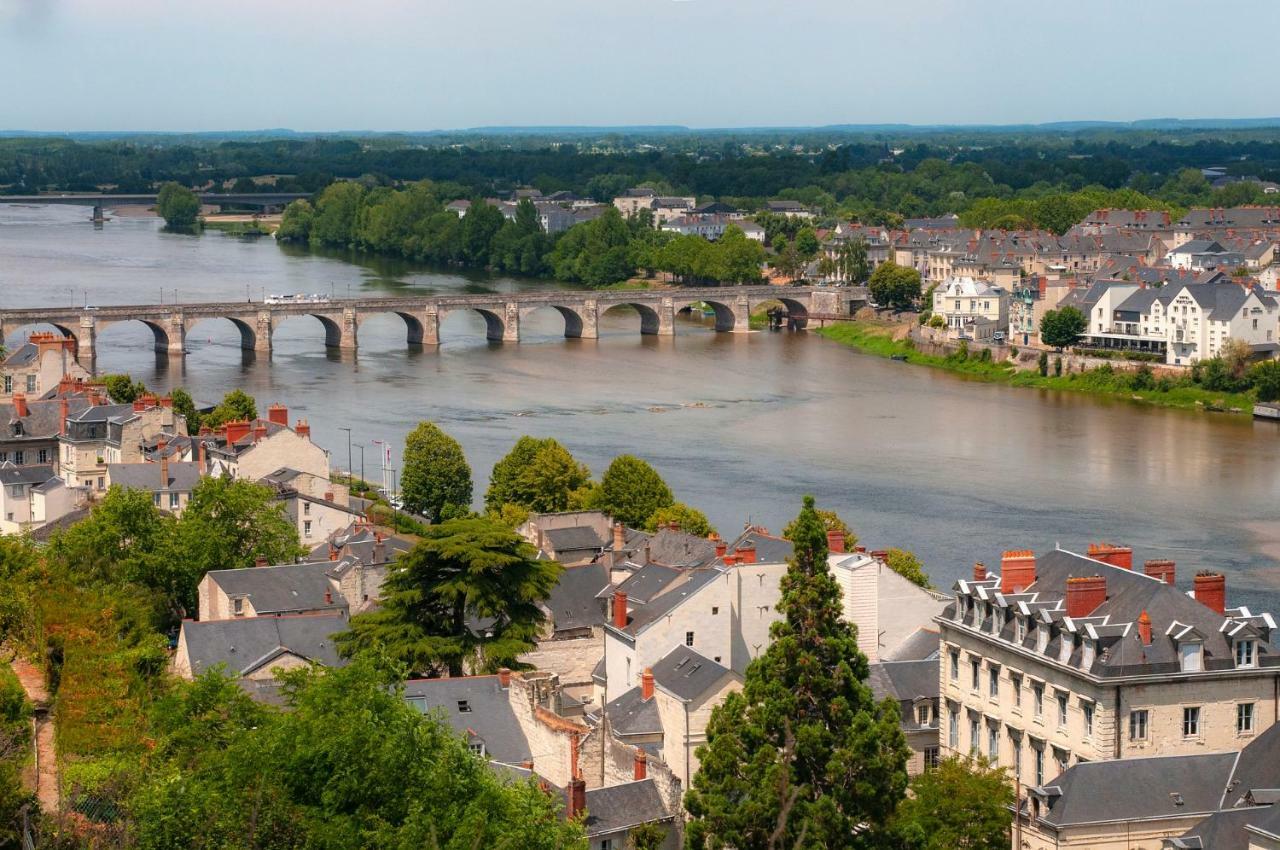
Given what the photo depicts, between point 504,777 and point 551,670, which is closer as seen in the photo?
point 504,777

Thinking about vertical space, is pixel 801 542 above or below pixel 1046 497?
above

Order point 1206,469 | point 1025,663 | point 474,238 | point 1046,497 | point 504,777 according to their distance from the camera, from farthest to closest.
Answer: point 474,238
point 1206,469
point 1046,497
point 1025,663
point 504,777

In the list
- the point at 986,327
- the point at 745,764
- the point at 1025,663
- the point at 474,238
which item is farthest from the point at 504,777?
the point at 474,238

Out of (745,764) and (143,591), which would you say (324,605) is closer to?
(143,591)

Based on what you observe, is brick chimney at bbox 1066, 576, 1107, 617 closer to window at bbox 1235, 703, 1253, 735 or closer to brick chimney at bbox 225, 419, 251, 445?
window at bbox 1235, 703, 1253, 735

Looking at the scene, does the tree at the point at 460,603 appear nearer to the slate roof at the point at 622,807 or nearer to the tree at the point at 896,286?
the slate roof at the point at 622,807

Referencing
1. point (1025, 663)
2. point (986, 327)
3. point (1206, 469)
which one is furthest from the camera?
point (986, 327)
